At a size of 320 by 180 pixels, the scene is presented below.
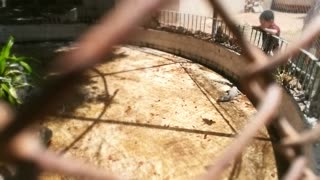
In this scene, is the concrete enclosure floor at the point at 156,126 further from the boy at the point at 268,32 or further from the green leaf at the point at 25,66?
the boy at the point at 268,32

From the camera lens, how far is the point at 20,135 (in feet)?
2.02

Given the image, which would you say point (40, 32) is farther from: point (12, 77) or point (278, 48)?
point (278, 48)

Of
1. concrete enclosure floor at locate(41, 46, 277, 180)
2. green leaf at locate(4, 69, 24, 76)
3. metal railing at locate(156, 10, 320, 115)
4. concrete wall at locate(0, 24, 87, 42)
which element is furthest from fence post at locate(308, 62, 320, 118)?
concrete wall at locate(0, 24, 87, 42)

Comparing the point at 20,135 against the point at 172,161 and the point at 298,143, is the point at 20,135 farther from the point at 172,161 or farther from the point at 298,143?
the point at 172,161

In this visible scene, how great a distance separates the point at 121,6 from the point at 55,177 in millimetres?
4480

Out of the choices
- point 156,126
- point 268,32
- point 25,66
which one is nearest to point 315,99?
point 156,126

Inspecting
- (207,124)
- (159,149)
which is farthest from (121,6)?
(207,124)

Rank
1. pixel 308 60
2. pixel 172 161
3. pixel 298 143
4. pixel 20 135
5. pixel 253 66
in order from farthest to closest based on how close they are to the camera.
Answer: pixel 308 60, pixel 172 161, pixel 298 143, pixel 253 66, pixel 20 135

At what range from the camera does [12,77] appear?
5.55 m

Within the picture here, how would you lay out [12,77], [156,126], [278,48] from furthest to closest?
[278,48] < [156,126] < [12,77]

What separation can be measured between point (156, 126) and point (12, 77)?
258 centimetres

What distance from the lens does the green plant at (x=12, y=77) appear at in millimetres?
5129

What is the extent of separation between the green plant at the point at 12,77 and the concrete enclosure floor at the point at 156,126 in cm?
69

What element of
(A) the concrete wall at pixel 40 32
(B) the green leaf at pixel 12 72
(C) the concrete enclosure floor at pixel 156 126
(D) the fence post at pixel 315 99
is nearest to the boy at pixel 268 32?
(C) the concrete enclosure floor at pixel 156 126
